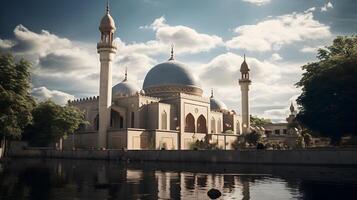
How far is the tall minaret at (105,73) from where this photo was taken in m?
46.1

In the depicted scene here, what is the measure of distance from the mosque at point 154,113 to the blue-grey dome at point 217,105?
3956 mm

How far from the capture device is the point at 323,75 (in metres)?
29.8

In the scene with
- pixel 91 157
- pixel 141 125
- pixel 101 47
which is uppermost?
pixel 101 47

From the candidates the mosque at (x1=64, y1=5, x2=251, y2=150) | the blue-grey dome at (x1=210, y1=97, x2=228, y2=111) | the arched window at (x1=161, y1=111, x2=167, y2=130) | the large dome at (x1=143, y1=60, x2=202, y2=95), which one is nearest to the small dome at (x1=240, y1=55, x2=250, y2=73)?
the mosque at (x1=64, y1=5, x2=251, y2=150)

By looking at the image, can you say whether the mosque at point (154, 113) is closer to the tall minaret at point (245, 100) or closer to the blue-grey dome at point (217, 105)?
the tall minaret at point (245, 100)

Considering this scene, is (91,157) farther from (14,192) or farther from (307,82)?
(14,192)

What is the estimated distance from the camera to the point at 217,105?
71812mm

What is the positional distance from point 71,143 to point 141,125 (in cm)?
970

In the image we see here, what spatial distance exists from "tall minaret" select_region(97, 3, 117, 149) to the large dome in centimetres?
1325

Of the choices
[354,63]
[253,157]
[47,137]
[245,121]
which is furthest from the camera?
[245,121]

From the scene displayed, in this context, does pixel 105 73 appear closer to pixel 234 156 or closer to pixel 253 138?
pixel 253 138

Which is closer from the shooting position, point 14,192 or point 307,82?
point 14,192

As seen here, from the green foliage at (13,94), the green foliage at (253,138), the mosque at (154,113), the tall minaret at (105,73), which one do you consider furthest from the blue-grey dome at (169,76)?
the green foliage at (13,94)

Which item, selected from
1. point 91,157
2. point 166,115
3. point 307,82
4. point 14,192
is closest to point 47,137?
point 91,157
